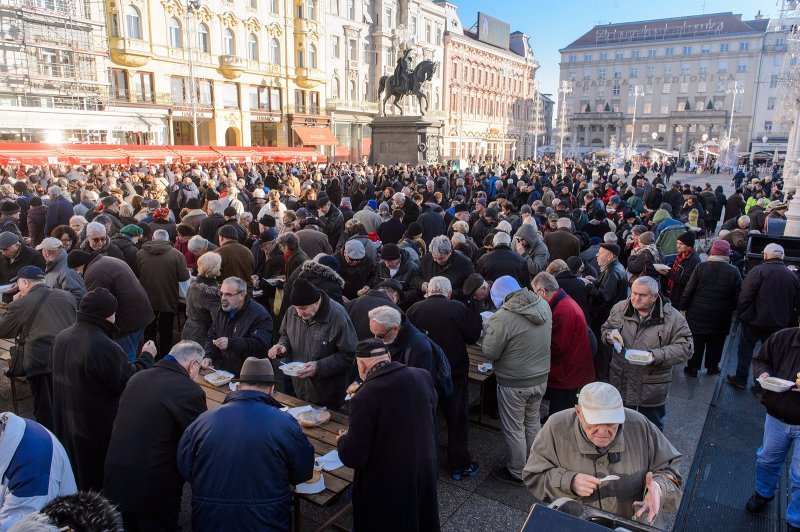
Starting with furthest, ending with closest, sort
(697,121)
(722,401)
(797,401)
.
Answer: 1. (697,121)
2. (722,401)
3. (797,401)

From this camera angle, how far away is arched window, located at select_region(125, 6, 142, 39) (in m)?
33.2

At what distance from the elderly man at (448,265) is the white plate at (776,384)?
116 inches

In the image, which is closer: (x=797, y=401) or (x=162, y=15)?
(x=797, y=401)

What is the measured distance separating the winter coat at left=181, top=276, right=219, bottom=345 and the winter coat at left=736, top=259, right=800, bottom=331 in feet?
19.9

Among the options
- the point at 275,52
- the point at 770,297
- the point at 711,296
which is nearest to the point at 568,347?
the point at 711,296

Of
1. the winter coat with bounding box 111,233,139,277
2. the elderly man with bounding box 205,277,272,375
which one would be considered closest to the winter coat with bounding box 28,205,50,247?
the winter coat with bounding box 111,233,139,277

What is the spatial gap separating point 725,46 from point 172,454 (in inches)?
4120

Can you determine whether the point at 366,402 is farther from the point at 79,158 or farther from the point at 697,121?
the point at 697,121

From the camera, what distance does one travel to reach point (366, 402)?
314 cm

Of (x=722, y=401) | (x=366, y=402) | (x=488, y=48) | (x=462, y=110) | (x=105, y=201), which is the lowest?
(x=722, y=401)

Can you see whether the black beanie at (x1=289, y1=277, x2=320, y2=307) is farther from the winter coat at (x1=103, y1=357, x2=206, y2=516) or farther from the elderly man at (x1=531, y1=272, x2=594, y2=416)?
the elderly man at (x1=531, y1=272, x2=594, y2=416)

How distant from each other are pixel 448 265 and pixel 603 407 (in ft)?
12.2

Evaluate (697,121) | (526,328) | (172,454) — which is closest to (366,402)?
(172,454)

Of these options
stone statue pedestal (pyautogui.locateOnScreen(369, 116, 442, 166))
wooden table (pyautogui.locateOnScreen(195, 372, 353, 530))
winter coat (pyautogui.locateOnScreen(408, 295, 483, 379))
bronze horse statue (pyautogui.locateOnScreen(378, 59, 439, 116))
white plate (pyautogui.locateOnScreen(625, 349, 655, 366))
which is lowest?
wooden table (pyautogui.locateOnScreen(195, 372, 353, 530))
